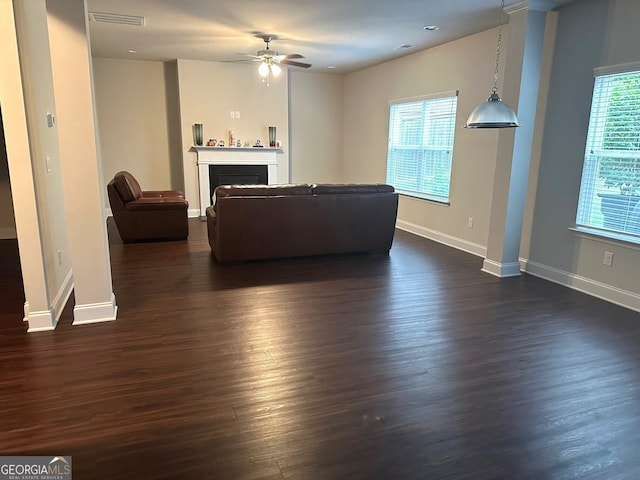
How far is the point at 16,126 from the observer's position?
295cm

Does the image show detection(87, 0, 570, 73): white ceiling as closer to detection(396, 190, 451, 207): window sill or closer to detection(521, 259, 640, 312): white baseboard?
detection(396, 190, 451, 207): window sill

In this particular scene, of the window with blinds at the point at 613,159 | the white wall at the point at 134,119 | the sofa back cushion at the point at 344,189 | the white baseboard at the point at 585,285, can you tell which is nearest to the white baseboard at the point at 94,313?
the sofa back cushion at the point at 344,189

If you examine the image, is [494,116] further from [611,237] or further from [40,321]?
[40,321]

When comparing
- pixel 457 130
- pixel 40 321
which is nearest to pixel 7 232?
pixel 40 321

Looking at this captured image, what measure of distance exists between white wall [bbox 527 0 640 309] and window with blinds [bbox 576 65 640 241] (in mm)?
94

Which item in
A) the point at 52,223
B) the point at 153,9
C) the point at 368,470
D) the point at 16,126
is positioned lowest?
the point at 368,470

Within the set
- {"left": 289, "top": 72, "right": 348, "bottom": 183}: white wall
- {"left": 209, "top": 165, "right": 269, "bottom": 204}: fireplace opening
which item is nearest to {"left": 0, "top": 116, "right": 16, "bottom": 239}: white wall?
{"left": 209, "top": 165, "right": 269, "bottom": 204}: fireplace opening

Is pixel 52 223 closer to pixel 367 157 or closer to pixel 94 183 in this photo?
pixel 94 183

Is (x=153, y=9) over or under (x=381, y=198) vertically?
over

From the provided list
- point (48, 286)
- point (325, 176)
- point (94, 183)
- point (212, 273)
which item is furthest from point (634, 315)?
point (325, 176)

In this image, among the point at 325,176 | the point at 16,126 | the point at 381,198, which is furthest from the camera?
the point at 325,176

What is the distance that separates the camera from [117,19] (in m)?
5.02

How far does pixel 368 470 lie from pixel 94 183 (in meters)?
2.69

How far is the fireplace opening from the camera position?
8078 mm
